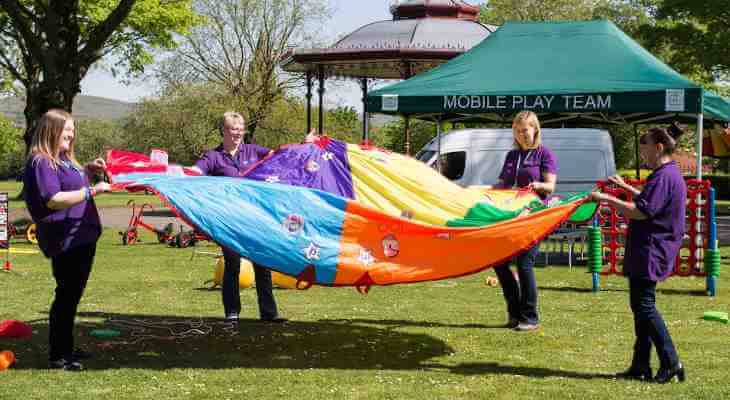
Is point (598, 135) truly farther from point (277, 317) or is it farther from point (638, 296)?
point (638, 296)

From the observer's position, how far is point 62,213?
6.62 m

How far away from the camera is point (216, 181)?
7.29 m

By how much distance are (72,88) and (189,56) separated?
33.2 m

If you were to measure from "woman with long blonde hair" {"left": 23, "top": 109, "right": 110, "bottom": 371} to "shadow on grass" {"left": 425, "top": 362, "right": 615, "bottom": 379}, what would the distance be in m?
2.79

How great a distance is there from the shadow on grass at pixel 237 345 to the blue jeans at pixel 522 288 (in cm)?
97

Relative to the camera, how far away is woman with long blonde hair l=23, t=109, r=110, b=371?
6484 mm

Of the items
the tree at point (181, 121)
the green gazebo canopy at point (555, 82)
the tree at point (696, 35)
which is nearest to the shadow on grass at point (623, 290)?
the green gazebo canopy at point (555, 82)

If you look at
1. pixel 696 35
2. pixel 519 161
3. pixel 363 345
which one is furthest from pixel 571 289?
pixel 696 35

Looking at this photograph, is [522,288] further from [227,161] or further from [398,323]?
[227,161]

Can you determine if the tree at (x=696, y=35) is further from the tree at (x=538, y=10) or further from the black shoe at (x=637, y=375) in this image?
the black shoe at (x=637, y=375)

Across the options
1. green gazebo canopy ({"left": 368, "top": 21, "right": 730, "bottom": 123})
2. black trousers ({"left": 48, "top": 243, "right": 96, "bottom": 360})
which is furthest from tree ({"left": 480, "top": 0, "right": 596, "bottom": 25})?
black trousers ({"left": 48, "top": 243, "right": 96, "bottom": 360})

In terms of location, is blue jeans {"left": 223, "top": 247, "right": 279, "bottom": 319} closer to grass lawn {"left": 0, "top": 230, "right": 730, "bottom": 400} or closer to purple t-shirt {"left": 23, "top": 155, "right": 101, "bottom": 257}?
grass lawn {"left": 0, "top": 230, "right": 730, "bottom": 400}

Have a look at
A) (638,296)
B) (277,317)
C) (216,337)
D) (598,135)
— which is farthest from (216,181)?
(598,135)

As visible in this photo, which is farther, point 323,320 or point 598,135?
point 598,135
